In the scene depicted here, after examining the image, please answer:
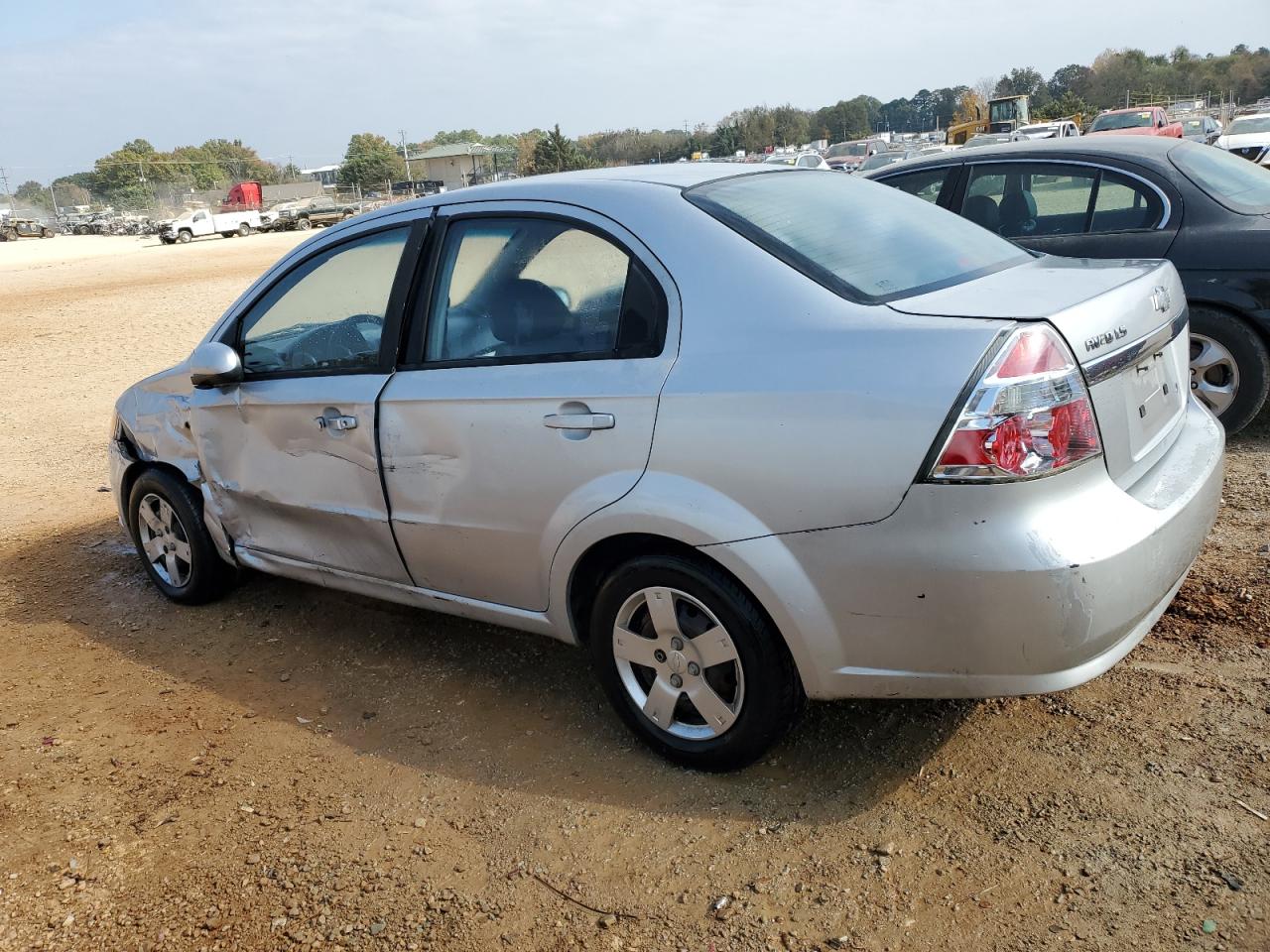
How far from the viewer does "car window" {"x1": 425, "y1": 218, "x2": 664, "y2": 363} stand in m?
3.08

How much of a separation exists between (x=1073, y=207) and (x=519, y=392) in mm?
4448

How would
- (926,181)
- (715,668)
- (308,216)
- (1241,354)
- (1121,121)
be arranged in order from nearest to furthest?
(715,668)
(1241,354)
(926,181)
(1121,121)
(308,216)

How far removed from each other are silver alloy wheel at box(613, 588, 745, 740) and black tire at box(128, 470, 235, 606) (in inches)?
95.4

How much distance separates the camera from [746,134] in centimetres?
9100

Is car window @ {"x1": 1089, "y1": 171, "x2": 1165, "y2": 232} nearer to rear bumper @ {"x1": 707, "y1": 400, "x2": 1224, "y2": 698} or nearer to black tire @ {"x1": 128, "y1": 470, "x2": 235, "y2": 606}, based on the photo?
rear bumper @ {"x1": 707, "y1": 400, "x2": 1224, "y2": 698}

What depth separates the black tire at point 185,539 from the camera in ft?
15.4

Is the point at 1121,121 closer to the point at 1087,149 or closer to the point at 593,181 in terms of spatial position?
the point at 1087,149

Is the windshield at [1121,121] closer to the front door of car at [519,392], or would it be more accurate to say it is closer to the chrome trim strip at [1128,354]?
the chrome trim strip at [1128,354]

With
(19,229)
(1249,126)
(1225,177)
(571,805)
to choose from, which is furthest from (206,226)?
(571,805)

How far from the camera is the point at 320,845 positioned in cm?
303

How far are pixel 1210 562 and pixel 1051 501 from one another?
7.42ft

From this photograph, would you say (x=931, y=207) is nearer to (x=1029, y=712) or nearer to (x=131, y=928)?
(x=1029, y=712)

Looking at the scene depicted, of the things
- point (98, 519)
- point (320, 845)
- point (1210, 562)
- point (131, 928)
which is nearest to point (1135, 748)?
point (1210, 562)


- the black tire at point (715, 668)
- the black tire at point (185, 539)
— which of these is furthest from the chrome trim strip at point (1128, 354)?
the black tire at point (185, 539)
